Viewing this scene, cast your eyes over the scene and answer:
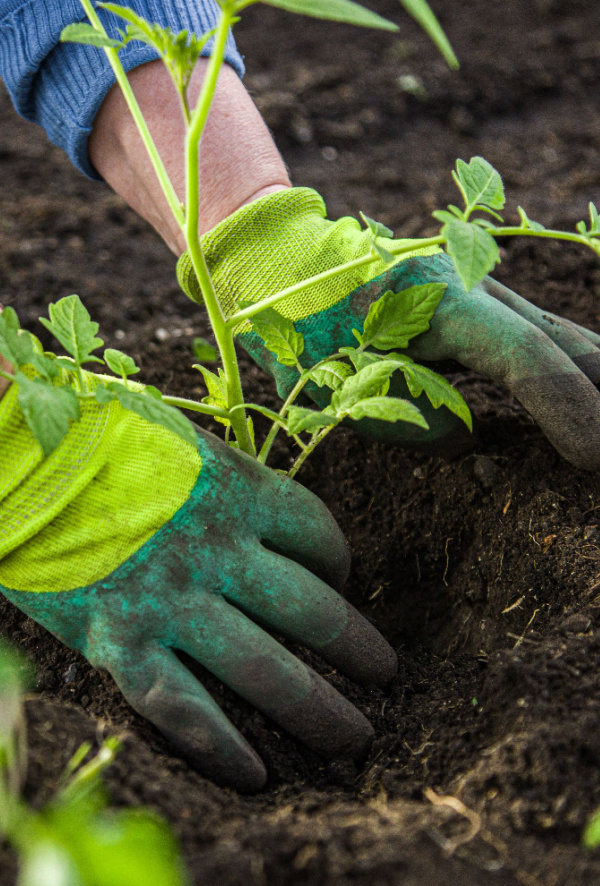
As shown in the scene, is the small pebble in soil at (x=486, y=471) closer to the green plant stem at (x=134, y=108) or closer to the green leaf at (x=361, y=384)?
the green leaf at (x=361, y=384)

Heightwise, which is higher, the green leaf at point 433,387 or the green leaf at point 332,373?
the green leaf at point 332,373

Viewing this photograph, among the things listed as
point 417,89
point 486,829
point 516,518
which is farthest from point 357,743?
point 417,89

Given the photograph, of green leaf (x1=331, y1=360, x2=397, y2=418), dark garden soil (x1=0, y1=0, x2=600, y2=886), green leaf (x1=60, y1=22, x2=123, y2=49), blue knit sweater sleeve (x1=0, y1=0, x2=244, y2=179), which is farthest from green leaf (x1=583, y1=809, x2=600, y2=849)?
blue knit sweater sleeve (x1=0, y1=0, x2=244, y2=179)

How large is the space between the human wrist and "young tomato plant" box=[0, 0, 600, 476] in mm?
505

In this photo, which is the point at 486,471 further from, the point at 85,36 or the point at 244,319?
the point at 85,36

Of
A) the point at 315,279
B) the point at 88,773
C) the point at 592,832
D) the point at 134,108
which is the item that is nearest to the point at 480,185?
the point at 315,279

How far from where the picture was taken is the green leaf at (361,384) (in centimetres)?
123

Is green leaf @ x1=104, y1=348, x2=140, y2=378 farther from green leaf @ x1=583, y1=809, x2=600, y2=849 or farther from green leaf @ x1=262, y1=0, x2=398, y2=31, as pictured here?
green leaf @ x1=583, y1=809, x2=600, y2=849

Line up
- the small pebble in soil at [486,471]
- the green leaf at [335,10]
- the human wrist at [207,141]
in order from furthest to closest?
the human wrist at [207,141] → the small pebble in soil at [486,471] → the green leaf at [335,10]

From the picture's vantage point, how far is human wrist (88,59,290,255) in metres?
1.77

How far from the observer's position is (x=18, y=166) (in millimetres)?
3461

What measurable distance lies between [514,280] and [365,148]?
5.37 ft

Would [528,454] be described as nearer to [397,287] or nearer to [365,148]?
[397,287]

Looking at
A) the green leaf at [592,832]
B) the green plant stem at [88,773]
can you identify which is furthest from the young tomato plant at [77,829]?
the green leaf at [592,832]
